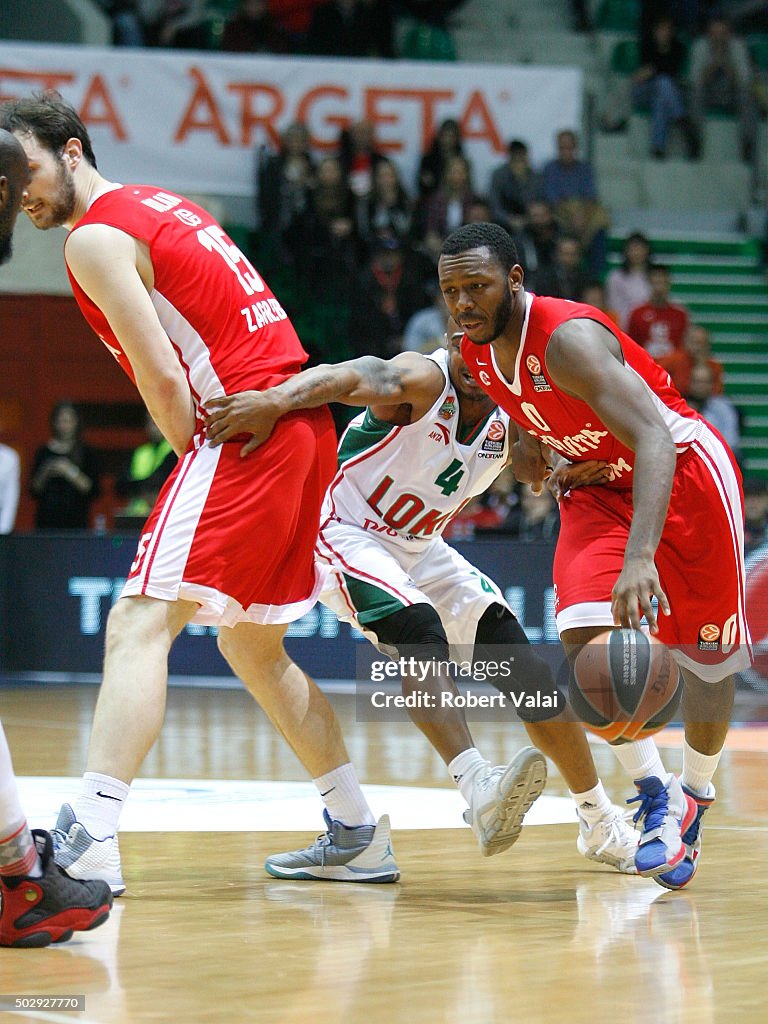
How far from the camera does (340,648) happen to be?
11.0 m

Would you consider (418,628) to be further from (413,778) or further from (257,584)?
(413,778)

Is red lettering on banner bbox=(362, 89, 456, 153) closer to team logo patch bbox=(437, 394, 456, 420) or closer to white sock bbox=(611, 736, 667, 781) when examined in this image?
team logo patch bbox=(437, 394, 456, 420)

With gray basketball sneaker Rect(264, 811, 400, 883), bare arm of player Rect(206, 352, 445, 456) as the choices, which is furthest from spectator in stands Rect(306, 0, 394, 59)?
gray basketball sneaker Rect(264, 811, 400, 883)

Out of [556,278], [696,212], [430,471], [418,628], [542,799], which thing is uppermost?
[696,212]

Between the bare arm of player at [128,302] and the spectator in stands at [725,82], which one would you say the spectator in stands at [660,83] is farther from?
the bare arm of player at [128,302]

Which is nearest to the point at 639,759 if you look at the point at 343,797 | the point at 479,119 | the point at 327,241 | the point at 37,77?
the point at 343,797

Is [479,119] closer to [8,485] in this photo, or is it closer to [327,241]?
[327,241]

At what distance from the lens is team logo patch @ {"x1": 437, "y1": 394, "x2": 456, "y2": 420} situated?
5.31 meters

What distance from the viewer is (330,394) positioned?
4.58m

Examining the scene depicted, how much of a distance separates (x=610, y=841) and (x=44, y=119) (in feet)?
8.34

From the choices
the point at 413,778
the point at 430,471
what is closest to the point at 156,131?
the point at 413,778

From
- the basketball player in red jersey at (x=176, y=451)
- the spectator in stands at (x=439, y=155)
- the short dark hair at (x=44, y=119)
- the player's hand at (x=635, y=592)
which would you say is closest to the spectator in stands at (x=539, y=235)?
the spectator in stands at (x=439, y=155)

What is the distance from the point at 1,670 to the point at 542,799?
594cm

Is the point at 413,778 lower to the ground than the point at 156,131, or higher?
lower
